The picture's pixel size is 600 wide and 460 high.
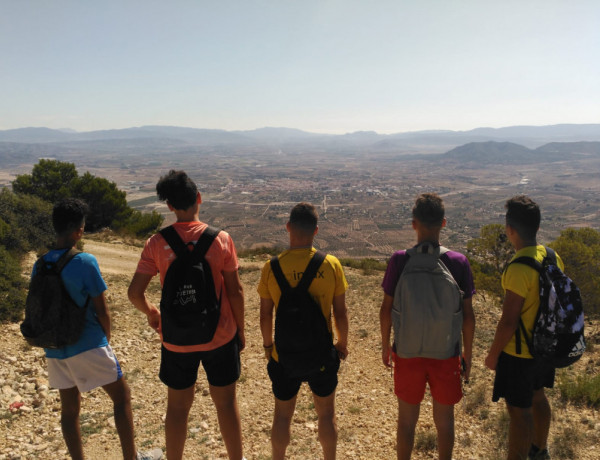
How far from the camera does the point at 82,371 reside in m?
2.44

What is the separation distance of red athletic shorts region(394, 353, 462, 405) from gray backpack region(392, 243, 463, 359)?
3.5 inches

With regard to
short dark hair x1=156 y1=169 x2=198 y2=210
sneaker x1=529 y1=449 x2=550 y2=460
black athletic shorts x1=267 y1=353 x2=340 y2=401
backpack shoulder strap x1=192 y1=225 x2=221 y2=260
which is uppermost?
short dark hair x1=156 y1=169 x2=198 y2=210

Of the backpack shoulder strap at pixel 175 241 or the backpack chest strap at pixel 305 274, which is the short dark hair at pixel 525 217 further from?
the backpack shoulder strap at pixel 175 241

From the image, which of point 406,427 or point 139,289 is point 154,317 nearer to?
point 139,289

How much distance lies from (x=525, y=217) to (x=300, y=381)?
191cm

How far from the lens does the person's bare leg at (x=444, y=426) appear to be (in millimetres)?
2422

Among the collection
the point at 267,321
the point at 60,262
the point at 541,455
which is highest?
the point at 60,262

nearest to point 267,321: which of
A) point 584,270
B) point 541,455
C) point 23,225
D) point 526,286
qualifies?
point 526,286

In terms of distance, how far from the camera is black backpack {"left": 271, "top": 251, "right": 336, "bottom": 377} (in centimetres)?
229

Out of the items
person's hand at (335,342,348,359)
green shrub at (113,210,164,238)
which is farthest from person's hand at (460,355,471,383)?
green shrub at (113,210,164,238)

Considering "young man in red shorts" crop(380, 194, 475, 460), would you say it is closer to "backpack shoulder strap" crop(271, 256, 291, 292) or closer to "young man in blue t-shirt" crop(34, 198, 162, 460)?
"backpack shoulder strap" crop(271, 256, 291, 292)

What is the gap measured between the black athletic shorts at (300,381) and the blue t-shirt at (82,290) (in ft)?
4.15

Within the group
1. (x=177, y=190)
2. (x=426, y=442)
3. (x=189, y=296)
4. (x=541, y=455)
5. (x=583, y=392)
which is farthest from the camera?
(x=583, y=392)

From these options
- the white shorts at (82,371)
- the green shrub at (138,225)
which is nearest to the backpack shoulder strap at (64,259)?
the white shorts at (82,371)
